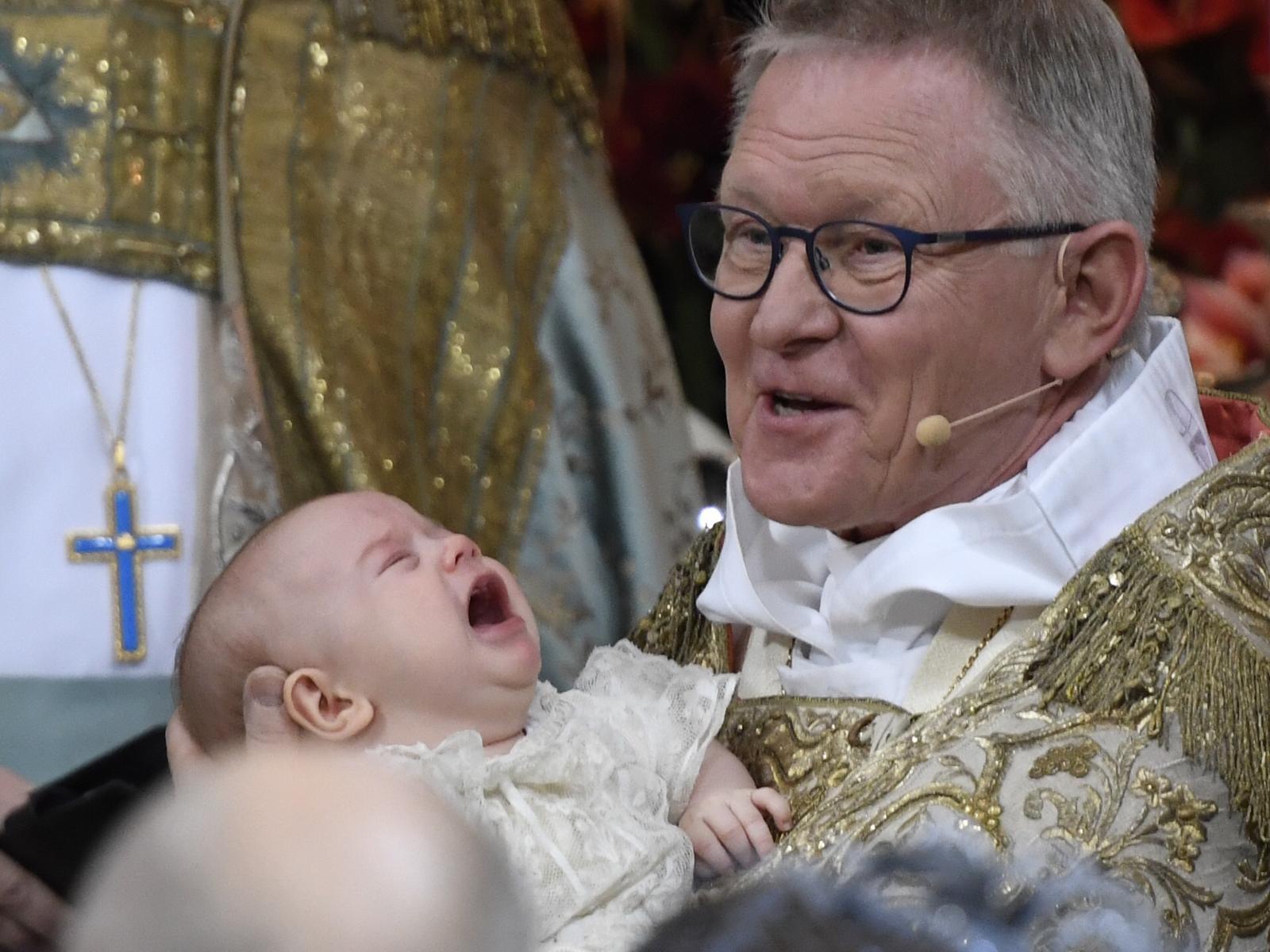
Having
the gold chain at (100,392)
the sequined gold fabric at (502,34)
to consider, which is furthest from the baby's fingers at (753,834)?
the sequined gold fabric at (502,34)

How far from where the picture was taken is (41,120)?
114 inches

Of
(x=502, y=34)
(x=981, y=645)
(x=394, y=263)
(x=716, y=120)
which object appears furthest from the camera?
(x=716, y=120)

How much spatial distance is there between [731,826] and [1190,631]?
43 cm

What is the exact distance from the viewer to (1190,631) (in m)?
1.71

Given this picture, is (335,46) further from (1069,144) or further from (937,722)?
(937,722)

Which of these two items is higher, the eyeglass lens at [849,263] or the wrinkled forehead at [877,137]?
the wrinkled forehead at [877,137]

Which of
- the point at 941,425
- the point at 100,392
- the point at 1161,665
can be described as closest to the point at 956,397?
the point at 941,425

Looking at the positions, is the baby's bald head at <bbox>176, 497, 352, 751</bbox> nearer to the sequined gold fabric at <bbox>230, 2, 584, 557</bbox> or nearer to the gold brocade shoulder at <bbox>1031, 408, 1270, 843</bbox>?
the gold brocade shoulder at <bbox>1031, 408, 1270, 843</bbox>

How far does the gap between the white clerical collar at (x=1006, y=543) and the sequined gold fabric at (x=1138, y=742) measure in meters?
0.09

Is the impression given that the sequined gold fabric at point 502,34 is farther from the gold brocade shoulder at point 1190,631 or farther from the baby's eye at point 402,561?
the gold brocade shoulder at point 1190,631

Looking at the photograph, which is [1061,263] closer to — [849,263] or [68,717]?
[849,263]

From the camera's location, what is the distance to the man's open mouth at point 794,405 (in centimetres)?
198

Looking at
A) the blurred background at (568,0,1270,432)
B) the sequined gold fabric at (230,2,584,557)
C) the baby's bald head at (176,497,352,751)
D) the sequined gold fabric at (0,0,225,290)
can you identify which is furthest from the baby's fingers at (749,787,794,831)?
the blurred background at (568,0,1270,432)

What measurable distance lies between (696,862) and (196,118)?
1630 mm
